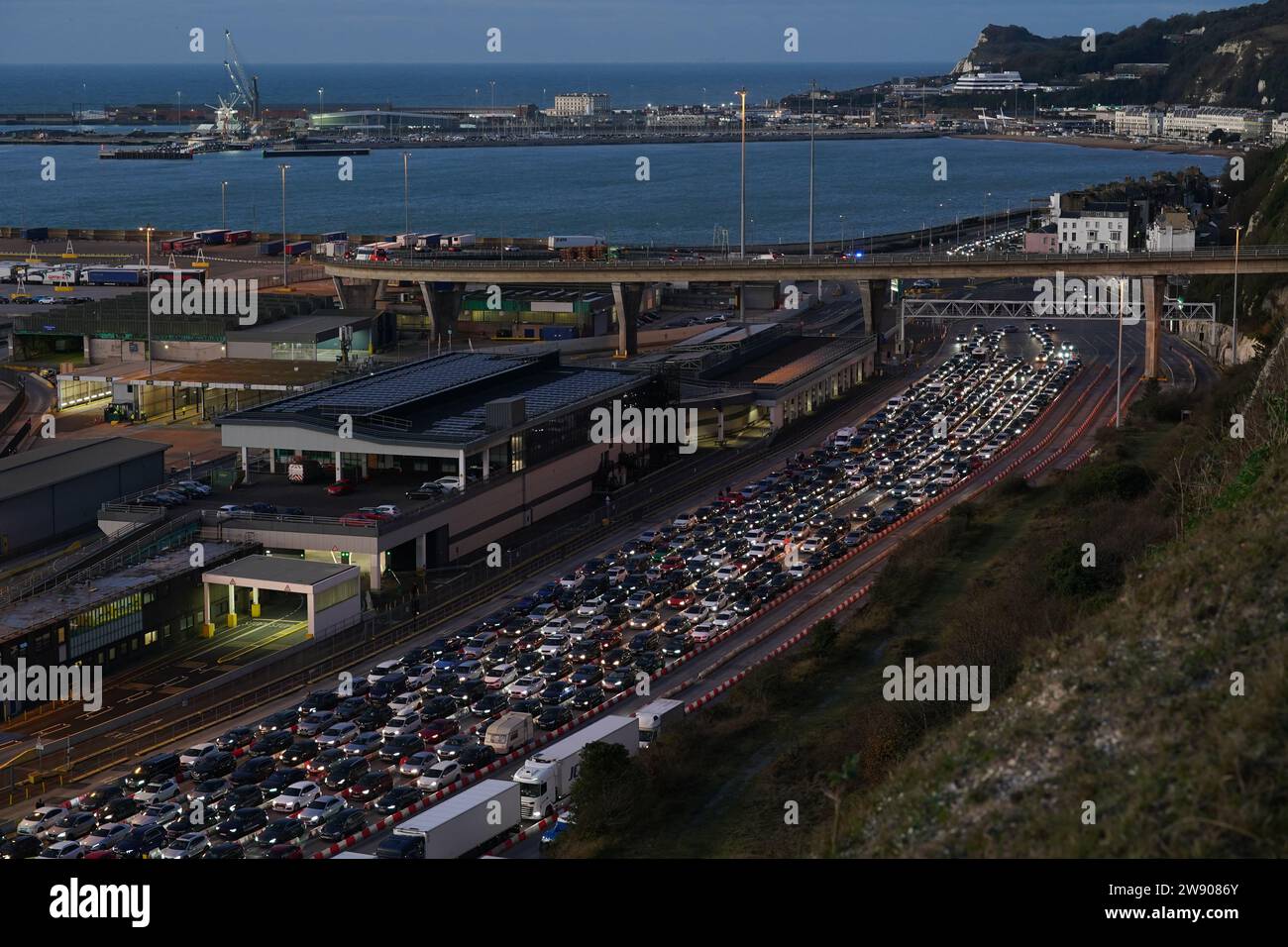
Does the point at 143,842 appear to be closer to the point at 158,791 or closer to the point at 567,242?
the point at 158,791

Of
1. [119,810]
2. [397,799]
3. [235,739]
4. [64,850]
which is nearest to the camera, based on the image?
[64,850]

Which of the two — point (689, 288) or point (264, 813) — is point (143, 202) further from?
point (264, 813)

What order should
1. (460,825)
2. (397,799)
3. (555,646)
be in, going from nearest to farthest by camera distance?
(460,825)
(397,799)
(555,646)

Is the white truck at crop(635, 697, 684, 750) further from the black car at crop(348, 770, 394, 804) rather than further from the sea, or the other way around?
the sea

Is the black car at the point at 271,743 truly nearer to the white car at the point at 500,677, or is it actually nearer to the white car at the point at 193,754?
the white car at the point at 193,754

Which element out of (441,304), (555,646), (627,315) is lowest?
(555,646)

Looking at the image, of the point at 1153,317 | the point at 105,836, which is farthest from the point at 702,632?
the point at 1153,317

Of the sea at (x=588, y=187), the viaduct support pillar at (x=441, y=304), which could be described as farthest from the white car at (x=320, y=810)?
the sea at (x=588, y=187)
